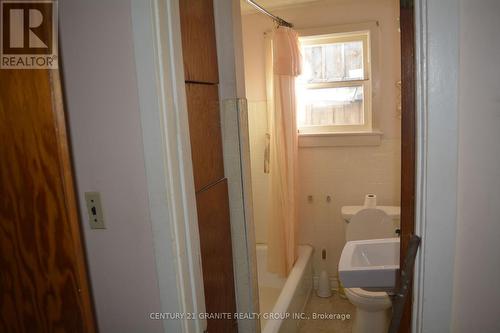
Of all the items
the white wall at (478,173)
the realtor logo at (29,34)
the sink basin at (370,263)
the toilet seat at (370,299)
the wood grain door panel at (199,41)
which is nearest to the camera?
the white wall at (478,173)

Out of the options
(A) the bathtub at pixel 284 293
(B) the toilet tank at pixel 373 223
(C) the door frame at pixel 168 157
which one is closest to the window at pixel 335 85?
(B) the toilet tank at pixel 373 223

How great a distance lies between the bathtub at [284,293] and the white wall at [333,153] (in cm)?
18

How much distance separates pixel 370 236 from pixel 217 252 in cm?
142

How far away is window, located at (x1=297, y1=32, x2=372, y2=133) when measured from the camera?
245cm

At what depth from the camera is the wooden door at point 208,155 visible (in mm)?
1071

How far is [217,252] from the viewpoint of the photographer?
48.3 inches

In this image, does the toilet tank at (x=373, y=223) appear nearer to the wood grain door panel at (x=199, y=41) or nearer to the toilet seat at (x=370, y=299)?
the toilet seat at (x=370, y=299)

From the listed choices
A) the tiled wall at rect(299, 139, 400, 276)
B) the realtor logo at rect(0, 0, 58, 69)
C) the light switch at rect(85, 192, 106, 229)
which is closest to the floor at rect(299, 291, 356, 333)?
the tiled wall at rect(299, 139, 400, 276)

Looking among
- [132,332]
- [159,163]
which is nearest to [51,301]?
[132,332]

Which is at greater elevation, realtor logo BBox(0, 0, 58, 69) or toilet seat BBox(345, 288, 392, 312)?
realtor logo BBox(0, 0, 58, 69)

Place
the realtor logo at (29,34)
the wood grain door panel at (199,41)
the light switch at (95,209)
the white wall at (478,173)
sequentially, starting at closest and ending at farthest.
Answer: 1. the white wall at (478,173)
2. the realtor logo at (29,34)
3. the light switch at (95,209)
4. the wood grain door panel at (199,41)

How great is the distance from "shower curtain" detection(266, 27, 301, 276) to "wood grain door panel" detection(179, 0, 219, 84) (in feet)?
3.70

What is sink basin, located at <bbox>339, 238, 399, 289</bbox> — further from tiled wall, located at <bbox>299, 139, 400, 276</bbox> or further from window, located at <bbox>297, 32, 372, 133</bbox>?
window, located at <bbox>297, 32, 372, 133</bbox>

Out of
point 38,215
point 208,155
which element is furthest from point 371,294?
point 38,215
